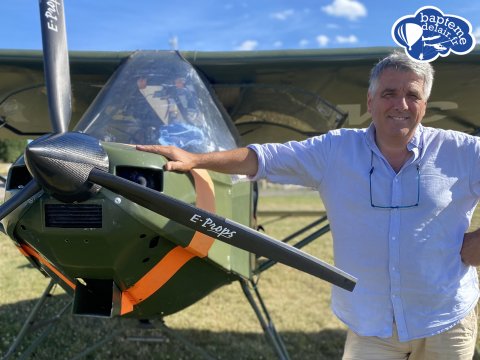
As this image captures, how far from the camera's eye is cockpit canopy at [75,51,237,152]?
2746mm

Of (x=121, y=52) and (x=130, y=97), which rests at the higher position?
(x=121, y=52)


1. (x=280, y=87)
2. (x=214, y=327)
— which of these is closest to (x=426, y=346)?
(x=280, y=87)

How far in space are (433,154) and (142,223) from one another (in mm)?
1263

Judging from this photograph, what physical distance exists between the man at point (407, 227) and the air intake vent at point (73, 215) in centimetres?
36

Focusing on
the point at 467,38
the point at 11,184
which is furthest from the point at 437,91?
→ the point at 11,184

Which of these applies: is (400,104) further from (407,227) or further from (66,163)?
(66,163)

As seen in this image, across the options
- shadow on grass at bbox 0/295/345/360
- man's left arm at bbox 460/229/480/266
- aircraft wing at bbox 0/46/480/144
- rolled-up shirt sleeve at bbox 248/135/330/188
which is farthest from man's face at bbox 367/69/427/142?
shadow on grass at bbox 0/295/345/360

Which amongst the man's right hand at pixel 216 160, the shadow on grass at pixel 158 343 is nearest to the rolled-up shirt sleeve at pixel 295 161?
the man's right hand at pixel 216 160

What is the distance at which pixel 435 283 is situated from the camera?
185 cm

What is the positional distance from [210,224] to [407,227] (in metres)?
0.79

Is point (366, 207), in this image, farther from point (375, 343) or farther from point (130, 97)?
point (130, 97)

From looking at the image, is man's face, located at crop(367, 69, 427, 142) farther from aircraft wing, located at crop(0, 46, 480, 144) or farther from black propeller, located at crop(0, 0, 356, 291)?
aircraft wing, located at crop(0, 46, 480, 144)

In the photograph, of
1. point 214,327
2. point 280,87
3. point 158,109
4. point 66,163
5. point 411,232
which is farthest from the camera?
point 214,327

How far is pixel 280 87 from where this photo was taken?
3.95 metres
